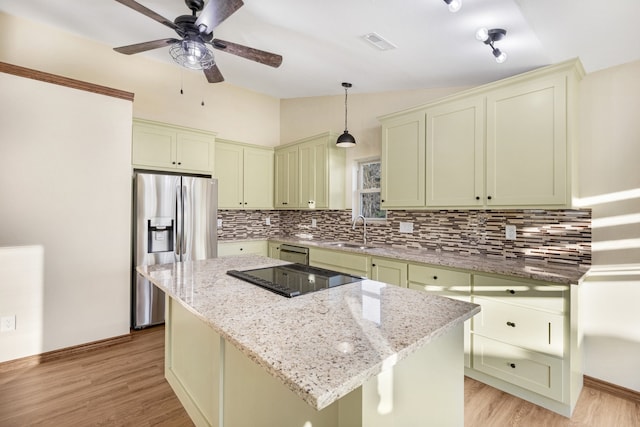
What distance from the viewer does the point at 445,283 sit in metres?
2.47

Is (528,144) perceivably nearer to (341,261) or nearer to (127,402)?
(341,261)

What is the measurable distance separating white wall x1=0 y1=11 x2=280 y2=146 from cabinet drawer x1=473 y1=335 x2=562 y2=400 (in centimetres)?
414

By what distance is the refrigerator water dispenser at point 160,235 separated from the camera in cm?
326

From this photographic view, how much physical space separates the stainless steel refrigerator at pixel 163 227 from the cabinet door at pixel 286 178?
1.21 meters

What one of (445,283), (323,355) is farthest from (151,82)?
(323,355)

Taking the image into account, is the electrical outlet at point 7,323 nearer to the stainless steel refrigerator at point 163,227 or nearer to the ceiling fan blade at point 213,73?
the stainless steel refrigerator at point 163,227

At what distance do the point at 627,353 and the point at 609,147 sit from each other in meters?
1.49

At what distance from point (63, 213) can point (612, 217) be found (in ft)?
14.7

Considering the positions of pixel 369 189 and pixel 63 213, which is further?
pixel 369 189

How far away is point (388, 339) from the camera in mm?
967

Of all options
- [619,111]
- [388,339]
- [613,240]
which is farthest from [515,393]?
[619,111]

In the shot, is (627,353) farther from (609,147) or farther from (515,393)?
(609,147)

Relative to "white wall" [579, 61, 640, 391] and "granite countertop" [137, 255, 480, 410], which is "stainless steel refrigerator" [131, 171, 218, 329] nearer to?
"granite countertop" [137, 255, 480, 410]

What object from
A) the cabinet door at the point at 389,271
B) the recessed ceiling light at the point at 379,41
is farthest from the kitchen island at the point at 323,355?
the recessed ceiling light at the point at 379,41
